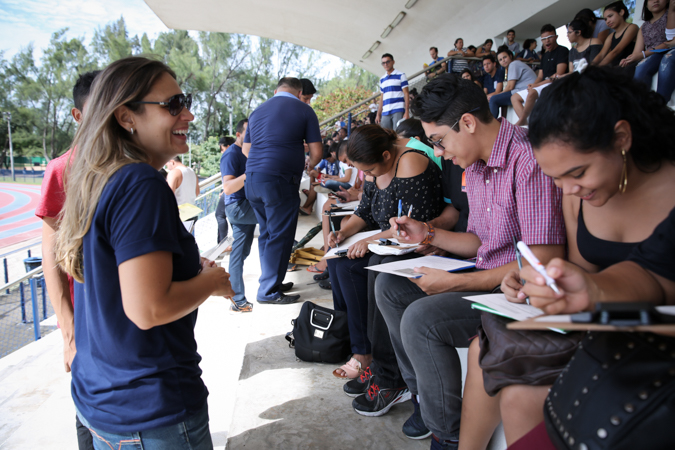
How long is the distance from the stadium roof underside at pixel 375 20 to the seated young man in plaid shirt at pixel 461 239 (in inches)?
307

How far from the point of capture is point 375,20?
14.0m

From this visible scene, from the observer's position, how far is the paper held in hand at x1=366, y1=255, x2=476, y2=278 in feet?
5.55

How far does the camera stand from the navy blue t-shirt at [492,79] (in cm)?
714

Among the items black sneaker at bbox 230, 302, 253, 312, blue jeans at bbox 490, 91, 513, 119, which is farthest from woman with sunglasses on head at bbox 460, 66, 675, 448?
blue jeans at bbox 490, 91, 513, 119

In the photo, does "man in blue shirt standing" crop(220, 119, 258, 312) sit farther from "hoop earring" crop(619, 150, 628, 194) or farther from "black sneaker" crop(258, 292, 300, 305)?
"hoop earring" crop(619, 150, 628, 194)

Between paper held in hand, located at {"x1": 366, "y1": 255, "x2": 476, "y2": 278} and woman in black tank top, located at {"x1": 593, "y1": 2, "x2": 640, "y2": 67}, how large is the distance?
12.7 ft

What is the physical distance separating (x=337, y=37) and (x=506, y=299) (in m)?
17.7

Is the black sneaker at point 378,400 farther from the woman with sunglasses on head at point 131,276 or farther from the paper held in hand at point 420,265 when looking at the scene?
the woman with sunglasses on head at point 131,276

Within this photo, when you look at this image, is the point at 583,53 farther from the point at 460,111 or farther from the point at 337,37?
the point at 337,37

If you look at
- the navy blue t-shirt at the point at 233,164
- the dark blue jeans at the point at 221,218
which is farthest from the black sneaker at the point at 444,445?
the dark blue jeans at the point at 221,218

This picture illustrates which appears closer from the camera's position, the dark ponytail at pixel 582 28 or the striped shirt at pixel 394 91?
the dark ponytail at pixel 582 28

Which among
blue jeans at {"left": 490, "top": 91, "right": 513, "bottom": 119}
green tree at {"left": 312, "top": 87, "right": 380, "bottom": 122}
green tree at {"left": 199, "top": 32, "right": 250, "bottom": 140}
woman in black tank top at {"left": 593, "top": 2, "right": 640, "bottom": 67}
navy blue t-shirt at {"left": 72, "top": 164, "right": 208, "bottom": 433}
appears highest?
green tree at {"left": 199, "top": 32, "right": 250, "bottom": 140}

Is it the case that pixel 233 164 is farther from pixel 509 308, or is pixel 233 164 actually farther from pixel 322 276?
pixel 509 308

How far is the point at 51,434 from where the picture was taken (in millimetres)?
2266
